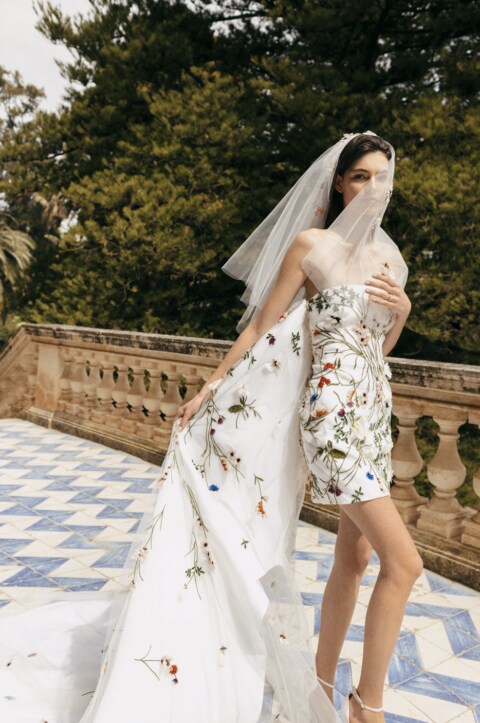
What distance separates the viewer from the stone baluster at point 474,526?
11.5ft

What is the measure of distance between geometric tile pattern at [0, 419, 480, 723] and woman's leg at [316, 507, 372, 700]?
9.3 inches

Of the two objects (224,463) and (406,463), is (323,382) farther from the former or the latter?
(406,463)

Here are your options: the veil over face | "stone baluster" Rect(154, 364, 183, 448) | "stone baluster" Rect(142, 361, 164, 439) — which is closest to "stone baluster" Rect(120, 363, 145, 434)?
"stone baluster" Rect(142, 361, 164, 439)

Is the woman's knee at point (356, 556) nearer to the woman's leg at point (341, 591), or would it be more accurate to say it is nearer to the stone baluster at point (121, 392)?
the woman's leg at point (341, 591)

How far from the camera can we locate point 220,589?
2.09 m

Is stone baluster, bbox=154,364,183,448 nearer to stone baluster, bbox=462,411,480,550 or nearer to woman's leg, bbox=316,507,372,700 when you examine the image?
stone baluster, bbox=462,411,480,550

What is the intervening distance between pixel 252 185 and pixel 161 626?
31.3ft

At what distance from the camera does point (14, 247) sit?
20.8 m

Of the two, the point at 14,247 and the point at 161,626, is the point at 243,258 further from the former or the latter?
the point at 14,247

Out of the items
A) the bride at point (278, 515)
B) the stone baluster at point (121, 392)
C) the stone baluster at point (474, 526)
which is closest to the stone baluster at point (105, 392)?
the stone baluster at point (121, 392)

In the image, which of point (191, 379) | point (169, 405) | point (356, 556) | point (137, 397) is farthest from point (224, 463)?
point (137, 397)

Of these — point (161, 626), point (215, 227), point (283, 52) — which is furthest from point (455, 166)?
point (161, 626)

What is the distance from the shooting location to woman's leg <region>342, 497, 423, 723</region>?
1.92 m

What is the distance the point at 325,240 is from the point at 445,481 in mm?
2055
